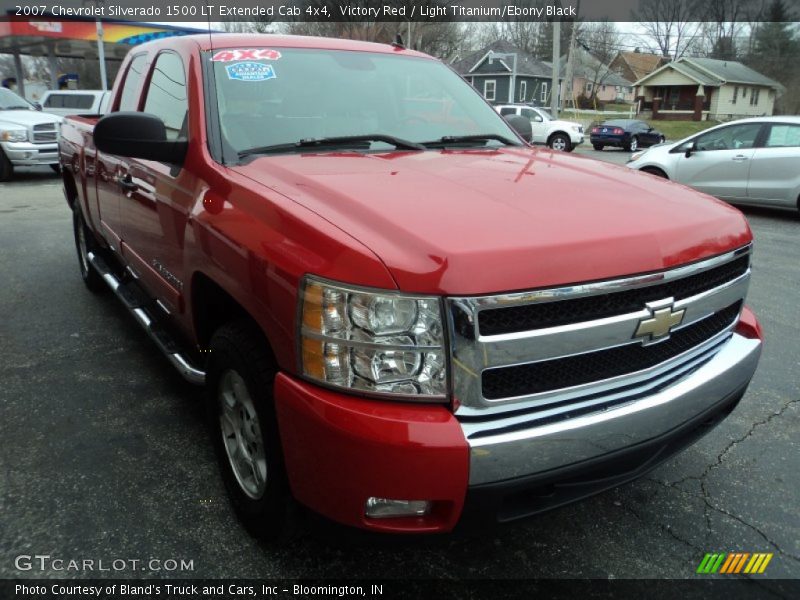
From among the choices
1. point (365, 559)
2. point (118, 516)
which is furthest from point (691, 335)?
point (118, 516)

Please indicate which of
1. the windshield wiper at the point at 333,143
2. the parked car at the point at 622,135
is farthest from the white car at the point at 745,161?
the parked car at the point at 622,135

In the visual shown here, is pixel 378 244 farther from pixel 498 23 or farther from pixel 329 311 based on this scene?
pixel 498 23

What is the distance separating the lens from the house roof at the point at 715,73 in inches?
1954

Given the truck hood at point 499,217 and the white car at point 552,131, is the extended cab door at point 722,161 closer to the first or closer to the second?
the truck hood at point 499,217

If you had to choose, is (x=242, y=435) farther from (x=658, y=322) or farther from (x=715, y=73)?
(x=715, y=73)

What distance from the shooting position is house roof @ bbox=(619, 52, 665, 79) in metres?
75.6

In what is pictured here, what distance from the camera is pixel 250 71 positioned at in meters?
2.90

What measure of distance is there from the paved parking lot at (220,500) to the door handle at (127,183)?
1.13 m

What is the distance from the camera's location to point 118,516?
99.0 inches

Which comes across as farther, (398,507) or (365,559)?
(365,559)

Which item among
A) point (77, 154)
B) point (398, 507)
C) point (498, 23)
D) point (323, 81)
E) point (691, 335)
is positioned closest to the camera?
point (398, 507)

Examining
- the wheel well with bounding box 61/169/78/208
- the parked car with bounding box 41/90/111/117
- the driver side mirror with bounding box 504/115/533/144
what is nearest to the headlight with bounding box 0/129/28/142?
the parked car with bounding box 41/90/111/117

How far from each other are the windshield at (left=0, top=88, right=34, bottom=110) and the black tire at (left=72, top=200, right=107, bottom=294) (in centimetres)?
1010

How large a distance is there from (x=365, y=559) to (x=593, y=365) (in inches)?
44.1
